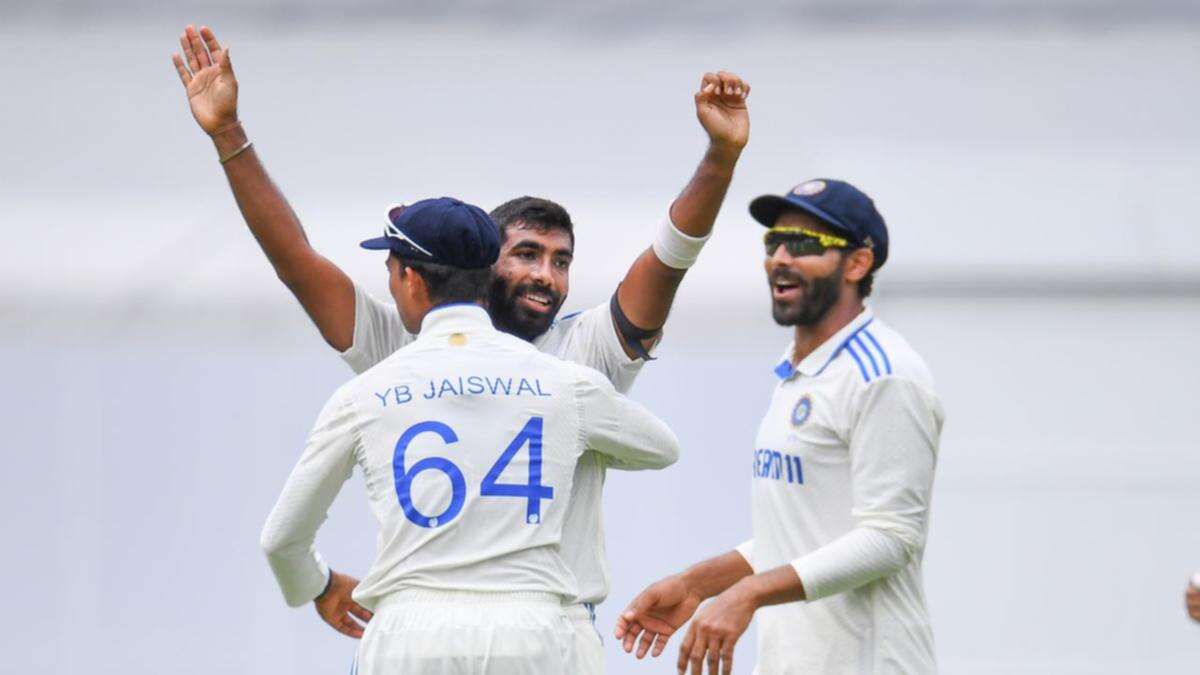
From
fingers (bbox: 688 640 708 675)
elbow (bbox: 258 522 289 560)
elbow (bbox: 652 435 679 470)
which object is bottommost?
fingers (bbox: 688 640 708 675)

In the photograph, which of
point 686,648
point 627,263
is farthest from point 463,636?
point 627,263

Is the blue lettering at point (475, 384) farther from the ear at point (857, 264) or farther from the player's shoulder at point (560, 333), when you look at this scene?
the ear at point (857, 264)

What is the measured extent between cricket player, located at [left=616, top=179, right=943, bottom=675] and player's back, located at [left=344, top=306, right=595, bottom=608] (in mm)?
322

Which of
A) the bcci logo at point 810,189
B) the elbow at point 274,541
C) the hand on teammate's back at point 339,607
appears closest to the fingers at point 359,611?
the hand on teammate's back at point 339,607

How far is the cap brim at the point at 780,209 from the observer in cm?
332

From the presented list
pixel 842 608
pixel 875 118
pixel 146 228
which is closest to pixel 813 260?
pixel 842 608

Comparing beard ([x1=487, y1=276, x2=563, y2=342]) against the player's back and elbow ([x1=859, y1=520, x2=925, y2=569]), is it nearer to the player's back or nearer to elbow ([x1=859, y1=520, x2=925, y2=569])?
the player's back

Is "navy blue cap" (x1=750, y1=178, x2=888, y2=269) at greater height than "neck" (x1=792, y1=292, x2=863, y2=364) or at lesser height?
greater

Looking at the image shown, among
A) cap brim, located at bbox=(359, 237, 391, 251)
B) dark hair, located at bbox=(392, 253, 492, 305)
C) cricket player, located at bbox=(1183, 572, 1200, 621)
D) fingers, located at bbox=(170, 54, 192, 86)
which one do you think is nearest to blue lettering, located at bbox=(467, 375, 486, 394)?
dark hair, located at bbox=(392, 253, 492, 305)

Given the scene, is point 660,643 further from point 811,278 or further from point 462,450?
point 811,278

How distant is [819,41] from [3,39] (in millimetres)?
2230

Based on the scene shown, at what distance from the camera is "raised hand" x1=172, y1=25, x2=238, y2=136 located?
3486 mm

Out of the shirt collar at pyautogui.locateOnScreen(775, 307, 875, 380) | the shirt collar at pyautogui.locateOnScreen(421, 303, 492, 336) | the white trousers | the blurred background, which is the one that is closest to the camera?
the white trousers

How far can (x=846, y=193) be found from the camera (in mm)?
3367
